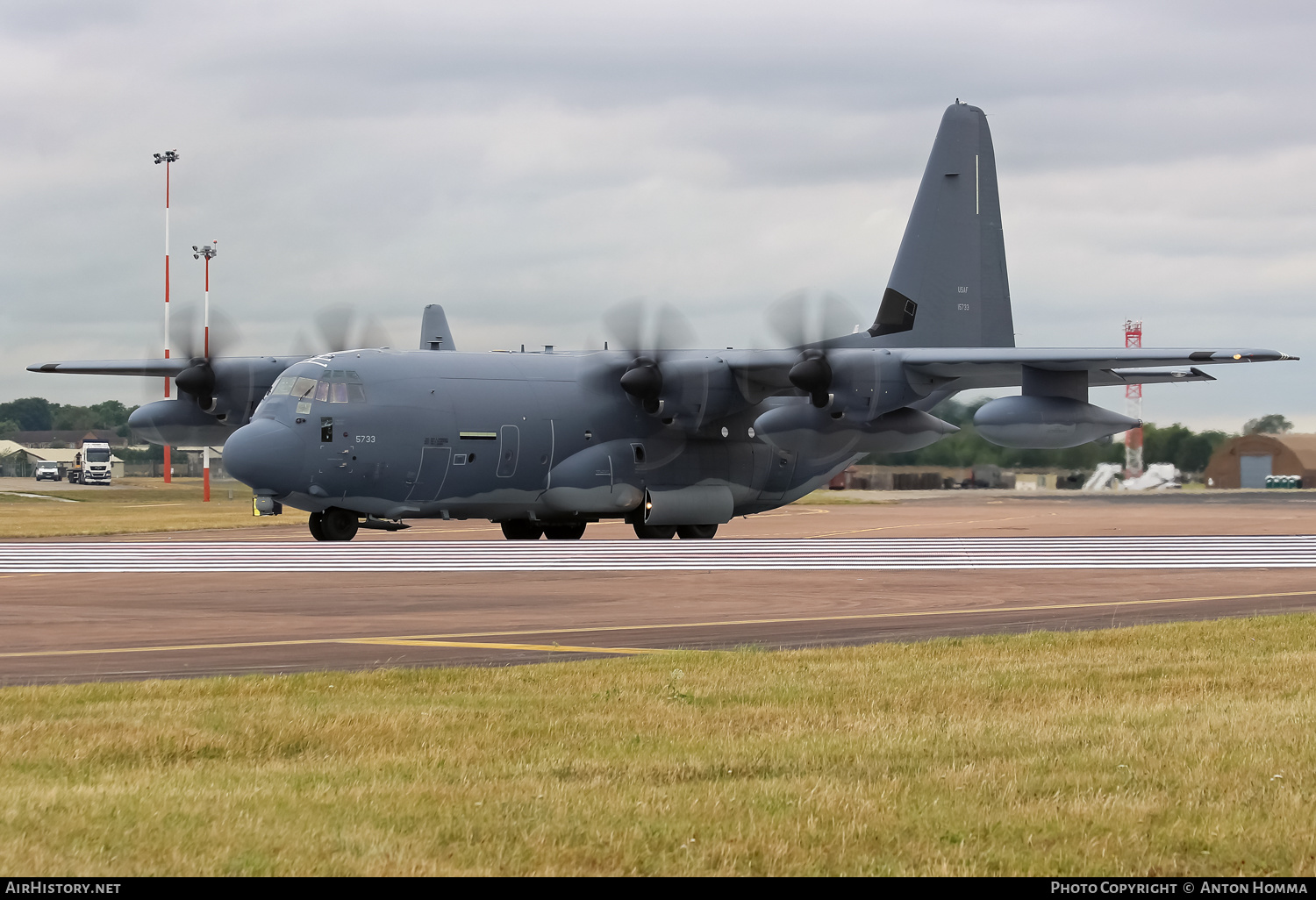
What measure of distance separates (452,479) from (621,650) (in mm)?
19689

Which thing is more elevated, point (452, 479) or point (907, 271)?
point (907, 271)

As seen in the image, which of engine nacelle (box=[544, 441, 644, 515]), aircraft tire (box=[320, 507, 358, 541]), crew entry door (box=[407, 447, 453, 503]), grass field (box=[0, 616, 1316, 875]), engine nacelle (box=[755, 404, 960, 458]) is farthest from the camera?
engine nacelle (box=[544, 441, 644, 515])

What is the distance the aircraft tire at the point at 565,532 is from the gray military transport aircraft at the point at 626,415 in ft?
0.23

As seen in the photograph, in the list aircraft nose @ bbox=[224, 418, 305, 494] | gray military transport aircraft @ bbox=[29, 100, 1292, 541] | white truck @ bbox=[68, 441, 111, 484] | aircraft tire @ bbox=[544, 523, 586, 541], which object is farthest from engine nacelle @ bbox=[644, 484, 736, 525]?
white truck @ bbox=[68, 441, 111, 484]

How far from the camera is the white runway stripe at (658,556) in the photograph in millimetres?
26844

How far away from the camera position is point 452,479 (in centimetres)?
3419

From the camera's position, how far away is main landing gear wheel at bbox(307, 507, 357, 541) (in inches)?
1345

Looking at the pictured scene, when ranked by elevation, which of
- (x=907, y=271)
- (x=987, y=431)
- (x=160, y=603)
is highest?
(x=907, y=271)

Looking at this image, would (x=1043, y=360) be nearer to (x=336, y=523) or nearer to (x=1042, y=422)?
(x=1042, y=422)

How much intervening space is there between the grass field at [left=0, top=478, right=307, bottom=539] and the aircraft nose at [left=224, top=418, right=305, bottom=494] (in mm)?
9486

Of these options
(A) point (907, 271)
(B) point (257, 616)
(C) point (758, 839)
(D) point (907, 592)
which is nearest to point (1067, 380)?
(A) point (907, 271)

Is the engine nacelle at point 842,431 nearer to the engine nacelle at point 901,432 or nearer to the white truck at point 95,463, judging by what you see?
the engine nacelle at point 901,432

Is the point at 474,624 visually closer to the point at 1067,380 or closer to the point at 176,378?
the point at 1067,380

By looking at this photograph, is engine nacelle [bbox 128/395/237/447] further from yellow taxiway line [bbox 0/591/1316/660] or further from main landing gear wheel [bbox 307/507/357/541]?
yellow taxiway line [bbox 0/591/1316/660]
